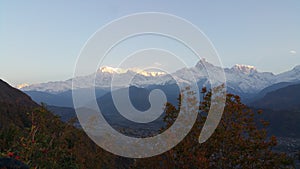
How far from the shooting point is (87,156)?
15320mm

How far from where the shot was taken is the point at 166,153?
11.5 meters

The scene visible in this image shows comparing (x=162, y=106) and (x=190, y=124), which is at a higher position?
(x=162, y=106)

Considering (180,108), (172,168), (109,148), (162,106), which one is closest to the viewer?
(172,168)

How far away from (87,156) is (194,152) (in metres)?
6.78

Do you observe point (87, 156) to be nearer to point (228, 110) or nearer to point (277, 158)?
point (228, 110)

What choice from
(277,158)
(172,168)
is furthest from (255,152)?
(172,168)

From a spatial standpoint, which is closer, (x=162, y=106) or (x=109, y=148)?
(x=162, y=106)

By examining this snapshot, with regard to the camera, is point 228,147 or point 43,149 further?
point 228,147

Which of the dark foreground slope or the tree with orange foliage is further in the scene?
the tree with orange foliage

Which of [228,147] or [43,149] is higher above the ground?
[228,147]

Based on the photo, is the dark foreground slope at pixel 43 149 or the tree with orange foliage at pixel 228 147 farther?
the tree with orange foliage at pixel 228 147

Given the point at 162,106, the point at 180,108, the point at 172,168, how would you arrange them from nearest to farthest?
the point at 172,168 < the point at 180,108 < the point at 162,106

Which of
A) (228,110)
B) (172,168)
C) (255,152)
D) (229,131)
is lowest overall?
(172,168)

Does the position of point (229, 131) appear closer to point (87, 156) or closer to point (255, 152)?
point (255, 152)
